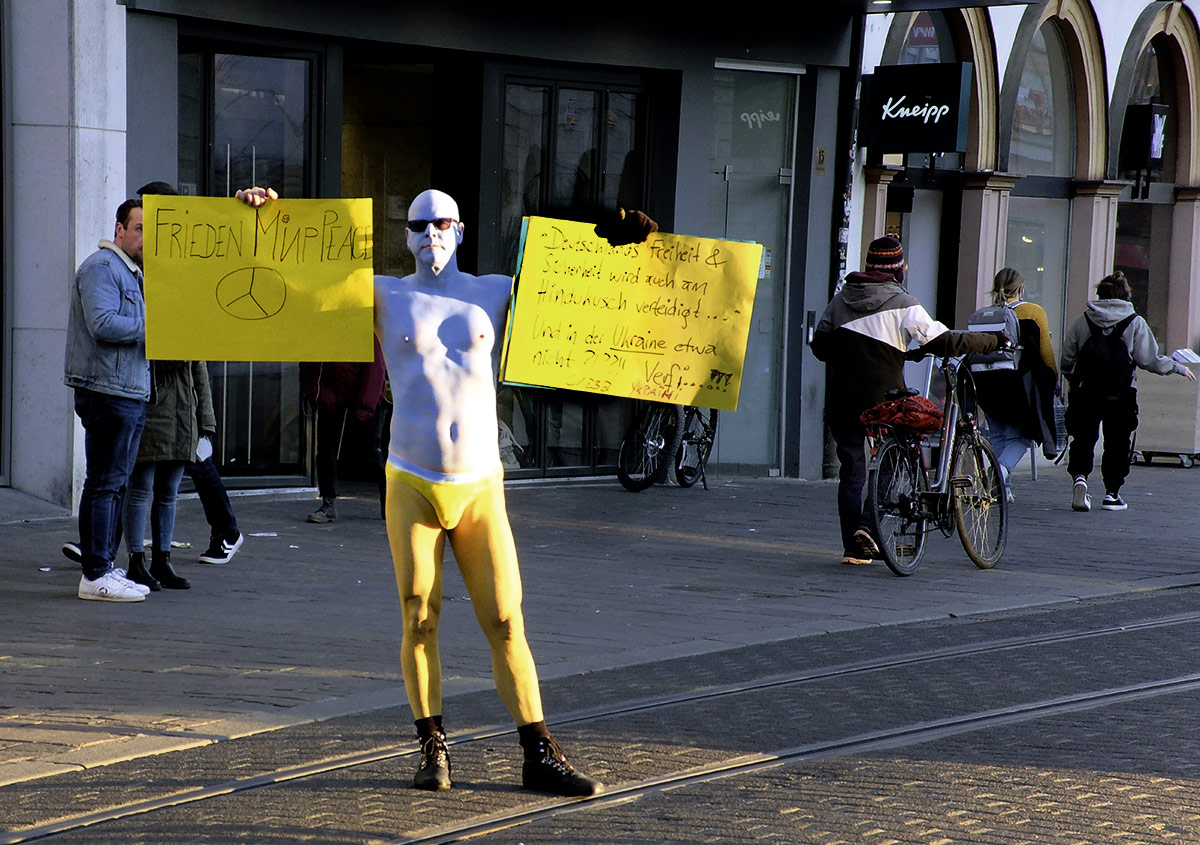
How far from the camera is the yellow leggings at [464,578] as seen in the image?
4.93 meters

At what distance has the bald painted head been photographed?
4957mm

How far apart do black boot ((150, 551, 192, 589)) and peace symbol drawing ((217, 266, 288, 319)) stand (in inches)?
117

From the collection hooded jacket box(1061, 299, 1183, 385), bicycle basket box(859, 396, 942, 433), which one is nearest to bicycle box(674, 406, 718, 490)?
hooded jacket box(1061, 299, 1183, 385)

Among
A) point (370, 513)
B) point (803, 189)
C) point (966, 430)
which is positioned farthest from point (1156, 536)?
point (370, 513)

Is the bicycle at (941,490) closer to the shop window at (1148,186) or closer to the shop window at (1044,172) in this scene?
the shop window at (1044,172)

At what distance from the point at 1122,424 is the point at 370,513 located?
19.5ft

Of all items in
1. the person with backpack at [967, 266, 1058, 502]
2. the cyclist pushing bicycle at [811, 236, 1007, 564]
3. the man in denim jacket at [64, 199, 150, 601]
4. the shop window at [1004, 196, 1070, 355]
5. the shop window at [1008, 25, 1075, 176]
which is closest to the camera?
the man in denim jacket at [64, 199, 150, 601]

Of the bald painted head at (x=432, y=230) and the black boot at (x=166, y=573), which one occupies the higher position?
the bald painted head at (x=432, y=230)

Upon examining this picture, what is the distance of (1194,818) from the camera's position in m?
4.78

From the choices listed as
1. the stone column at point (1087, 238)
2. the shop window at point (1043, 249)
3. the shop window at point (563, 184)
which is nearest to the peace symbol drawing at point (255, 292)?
the shop window at point (563, 184)

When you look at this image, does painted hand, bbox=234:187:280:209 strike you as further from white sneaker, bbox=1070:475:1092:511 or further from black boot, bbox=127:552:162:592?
white sneaker, bbox=1070:475:1092:511

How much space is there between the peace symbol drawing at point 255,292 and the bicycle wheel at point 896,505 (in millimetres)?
4556

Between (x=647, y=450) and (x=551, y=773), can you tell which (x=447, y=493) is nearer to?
(x=551, y=773)

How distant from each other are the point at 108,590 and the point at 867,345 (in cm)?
444
